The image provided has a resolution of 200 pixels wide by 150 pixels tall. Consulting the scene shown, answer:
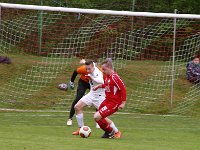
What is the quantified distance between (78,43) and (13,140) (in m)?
8.75

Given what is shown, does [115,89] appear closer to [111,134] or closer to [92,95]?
[111,134]

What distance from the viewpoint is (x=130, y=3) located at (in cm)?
2992

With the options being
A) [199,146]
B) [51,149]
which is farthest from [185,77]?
[51,149]

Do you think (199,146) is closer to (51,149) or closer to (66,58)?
(51,149)

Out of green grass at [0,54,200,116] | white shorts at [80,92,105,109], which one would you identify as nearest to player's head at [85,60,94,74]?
white shorts at [80,92,105,109]

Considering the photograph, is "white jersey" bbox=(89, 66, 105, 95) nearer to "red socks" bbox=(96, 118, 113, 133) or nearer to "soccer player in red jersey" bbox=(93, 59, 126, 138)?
"soccer player in red jersey" bbox=(93, 59, 126, 138)

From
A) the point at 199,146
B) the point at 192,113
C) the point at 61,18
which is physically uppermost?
the point at 61,18

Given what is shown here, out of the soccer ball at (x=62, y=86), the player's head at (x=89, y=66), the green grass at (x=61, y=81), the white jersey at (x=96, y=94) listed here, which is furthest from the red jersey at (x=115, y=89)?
the soccer ball at (x=62, y=86)

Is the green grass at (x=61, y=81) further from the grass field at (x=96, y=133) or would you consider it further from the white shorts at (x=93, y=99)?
the white shorts at (x=93, y=99)

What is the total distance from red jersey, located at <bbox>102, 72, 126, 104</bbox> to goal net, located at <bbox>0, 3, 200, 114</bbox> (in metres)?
6.09

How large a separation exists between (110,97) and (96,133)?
5.13 ft

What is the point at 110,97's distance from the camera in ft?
52.5

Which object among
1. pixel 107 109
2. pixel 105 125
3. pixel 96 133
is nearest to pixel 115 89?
pixel 107 109

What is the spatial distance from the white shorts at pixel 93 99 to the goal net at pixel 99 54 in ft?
14.7
